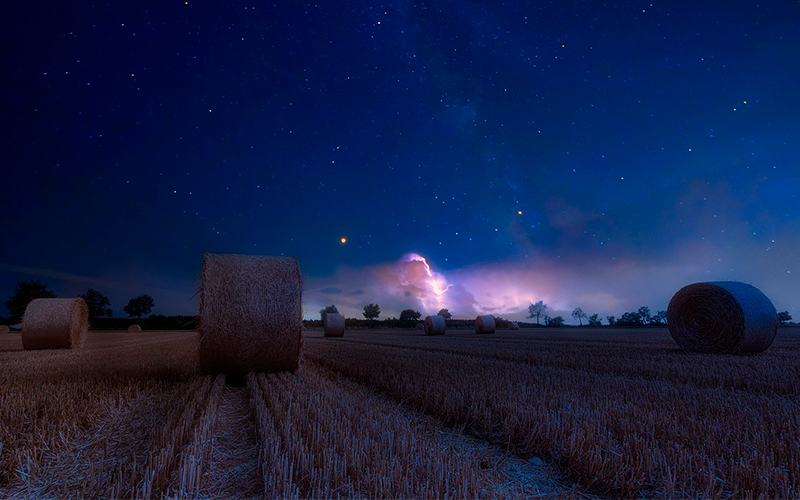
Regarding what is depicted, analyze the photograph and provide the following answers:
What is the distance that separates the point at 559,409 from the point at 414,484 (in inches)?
88.8

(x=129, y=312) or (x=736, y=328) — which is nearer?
(x=736, y=328)

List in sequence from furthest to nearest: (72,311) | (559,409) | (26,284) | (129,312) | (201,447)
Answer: (129,312) < (26,284) < (72,311) < (559,409) < (201,447)

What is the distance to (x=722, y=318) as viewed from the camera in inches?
393

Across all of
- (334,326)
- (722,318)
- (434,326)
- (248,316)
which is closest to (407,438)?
(248,316)

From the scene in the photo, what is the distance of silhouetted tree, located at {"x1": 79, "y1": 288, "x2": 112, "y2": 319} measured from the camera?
67000 millimetres

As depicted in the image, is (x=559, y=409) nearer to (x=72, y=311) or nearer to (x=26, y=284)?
(x=72, y=311)

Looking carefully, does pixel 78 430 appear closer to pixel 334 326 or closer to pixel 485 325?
pixel 334 326

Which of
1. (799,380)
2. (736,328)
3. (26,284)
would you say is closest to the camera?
(799,380)

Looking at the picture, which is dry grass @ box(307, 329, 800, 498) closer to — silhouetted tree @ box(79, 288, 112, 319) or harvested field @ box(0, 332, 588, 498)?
harvested field @ box(0, 332, 588, 498)

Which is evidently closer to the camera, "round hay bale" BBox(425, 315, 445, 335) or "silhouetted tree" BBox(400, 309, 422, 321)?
"round hay bale" BBox(425, 315, 445, 335)

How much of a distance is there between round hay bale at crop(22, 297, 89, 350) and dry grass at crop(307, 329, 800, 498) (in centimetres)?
1235

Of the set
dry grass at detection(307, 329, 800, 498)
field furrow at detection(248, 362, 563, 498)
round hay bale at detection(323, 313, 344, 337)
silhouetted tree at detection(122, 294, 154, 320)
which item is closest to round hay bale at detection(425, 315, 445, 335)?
round hay bale at detection(323, 313, 344, 337)

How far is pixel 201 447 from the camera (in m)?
2.84

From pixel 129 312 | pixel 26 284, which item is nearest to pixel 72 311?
pixel 26 284
